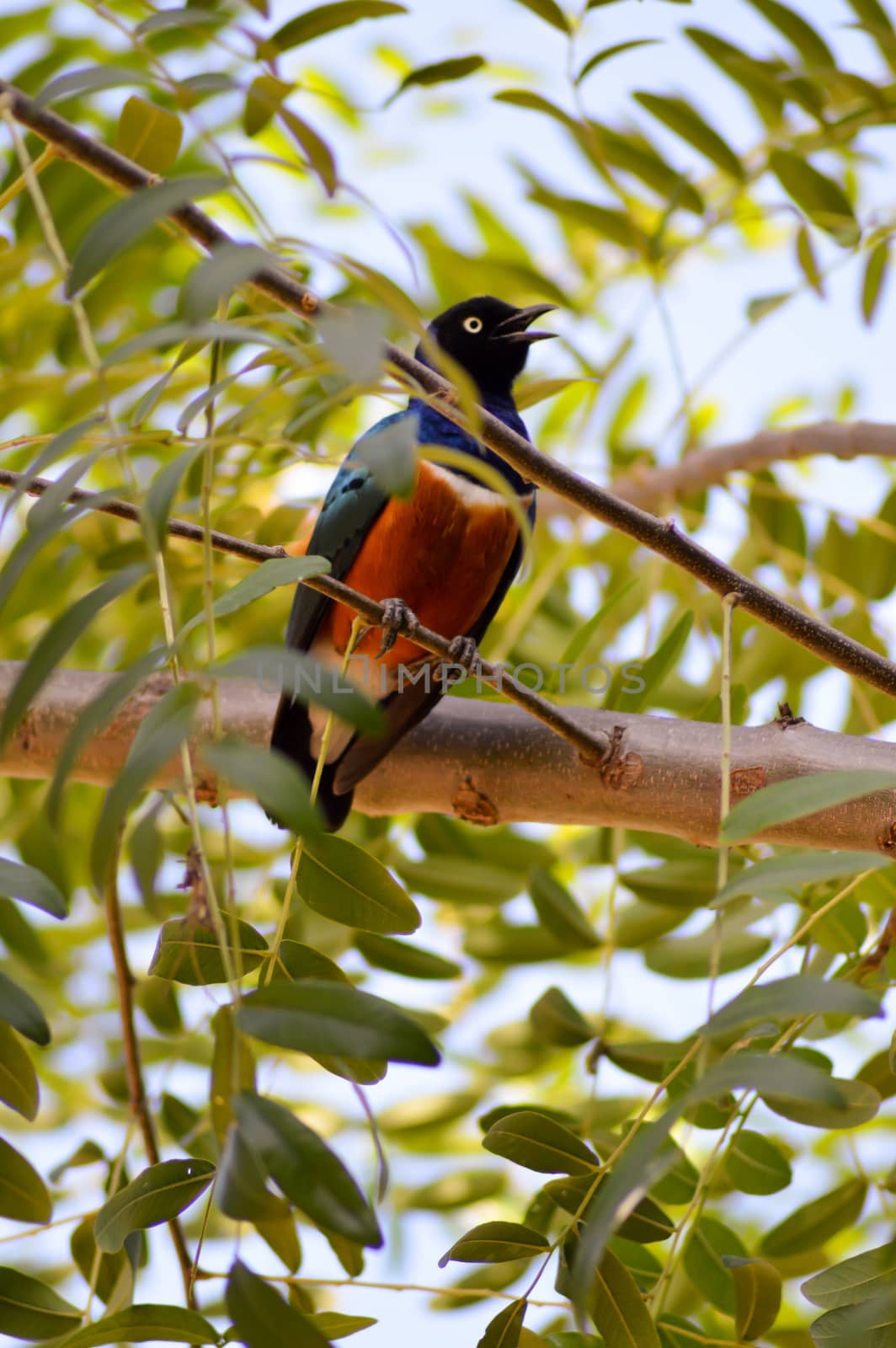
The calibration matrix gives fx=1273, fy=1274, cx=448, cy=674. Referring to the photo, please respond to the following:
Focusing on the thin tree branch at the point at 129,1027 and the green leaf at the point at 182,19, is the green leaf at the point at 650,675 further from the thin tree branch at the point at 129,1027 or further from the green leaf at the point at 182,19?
the green leaf at the point at 182,19

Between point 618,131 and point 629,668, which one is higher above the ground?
point 618,131

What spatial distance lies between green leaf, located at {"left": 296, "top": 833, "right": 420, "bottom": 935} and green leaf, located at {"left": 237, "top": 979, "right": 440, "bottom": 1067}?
27.6 inches

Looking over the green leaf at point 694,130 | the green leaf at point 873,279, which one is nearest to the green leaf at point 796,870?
the green leaf at point 873,279

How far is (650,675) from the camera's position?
238 cm

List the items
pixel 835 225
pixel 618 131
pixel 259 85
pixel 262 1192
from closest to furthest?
pixel 262 1192, pixel 259 85, pixel 835 225, pixel 618 131

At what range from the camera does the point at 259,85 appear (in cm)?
174

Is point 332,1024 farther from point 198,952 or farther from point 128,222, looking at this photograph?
point 128,222

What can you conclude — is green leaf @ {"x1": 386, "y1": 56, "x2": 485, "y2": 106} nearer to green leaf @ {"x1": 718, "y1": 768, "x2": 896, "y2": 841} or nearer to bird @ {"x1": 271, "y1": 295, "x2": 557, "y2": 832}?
bird @ {"x1": 271, "y1": 295, "x2": 557, "y2": 832}

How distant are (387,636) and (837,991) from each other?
144 cm

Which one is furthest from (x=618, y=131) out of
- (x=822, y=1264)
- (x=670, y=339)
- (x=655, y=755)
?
(x=822, y=1264)

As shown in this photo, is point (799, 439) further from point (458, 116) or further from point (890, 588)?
point (458, 116)

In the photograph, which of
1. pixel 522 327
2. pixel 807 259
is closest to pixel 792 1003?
pixel 807 259

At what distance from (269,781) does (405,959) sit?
1675 millimetres

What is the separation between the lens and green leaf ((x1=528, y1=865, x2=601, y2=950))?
8.05 ft
